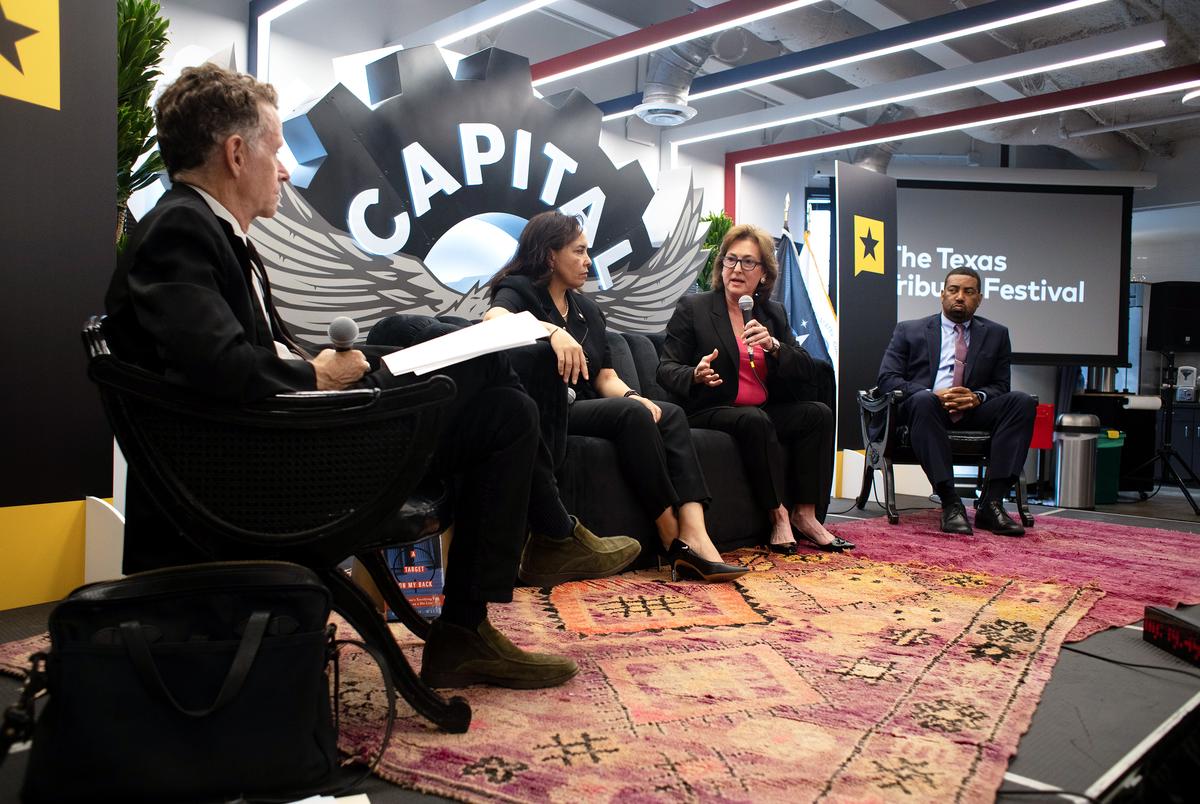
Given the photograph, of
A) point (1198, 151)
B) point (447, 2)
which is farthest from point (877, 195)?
point (1198, 151)

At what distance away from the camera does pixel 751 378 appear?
3.47 m

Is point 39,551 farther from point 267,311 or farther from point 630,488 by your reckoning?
point 630,488

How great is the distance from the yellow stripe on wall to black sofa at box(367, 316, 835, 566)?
1100mm

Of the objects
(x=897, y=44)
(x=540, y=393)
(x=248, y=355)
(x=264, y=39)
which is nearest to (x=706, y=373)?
(x=540, y=393)

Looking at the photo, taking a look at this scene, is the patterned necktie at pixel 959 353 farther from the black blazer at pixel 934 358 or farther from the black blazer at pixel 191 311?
the black blazer at pixel 191 311

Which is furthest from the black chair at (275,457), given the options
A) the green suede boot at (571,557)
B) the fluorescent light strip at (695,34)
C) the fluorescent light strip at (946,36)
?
the fluorescent light strip at (946,36)

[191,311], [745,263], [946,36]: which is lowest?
[191,311]

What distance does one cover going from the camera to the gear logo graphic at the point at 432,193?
11.4 ft

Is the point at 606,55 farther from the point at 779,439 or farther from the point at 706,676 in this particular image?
the point at 706,676

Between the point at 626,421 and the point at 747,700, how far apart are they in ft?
4.30

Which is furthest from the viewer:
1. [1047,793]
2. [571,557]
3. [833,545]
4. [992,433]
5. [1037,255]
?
[1037,255]

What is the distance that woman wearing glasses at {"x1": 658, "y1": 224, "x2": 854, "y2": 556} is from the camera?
A: 3330 mm

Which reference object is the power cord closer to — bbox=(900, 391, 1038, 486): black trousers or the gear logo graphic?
the gear logo graphic

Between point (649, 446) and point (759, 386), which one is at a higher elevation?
point (759, 386)
